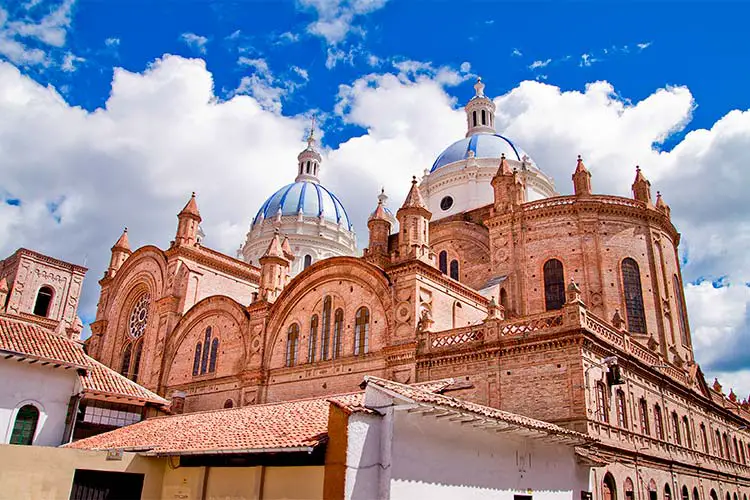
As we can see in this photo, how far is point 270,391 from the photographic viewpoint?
31703mm

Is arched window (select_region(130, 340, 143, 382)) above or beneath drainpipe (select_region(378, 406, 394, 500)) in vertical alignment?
above

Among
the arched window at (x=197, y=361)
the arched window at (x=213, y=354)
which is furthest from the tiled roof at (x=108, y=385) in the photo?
the arched window at (x=197, y=361)

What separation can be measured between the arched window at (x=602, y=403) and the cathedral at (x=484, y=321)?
0.23ft

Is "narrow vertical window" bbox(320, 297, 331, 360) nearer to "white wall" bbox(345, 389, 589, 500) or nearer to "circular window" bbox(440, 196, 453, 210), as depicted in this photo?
"white wall" bbox(345, 389, 589, 500)

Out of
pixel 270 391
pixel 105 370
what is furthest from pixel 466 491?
pixel 270 391

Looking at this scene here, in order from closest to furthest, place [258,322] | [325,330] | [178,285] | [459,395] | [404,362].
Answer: [459,395]
[404,362]
[325,330]
[258,322]
[178,285]

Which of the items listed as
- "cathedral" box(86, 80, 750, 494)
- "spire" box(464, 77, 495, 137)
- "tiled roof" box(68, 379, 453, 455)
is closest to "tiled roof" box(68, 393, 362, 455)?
"tiled roof" box(68, 379, 453, 455)

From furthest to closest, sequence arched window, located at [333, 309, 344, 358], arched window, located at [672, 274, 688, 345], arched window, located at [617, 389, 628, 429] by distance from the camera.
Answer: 1. arched window, located at [672, 274, 688, 345]
2. arched window, located at [333, 309, 344, 358]
3. arched window, located at [617, 389, 628, 429]

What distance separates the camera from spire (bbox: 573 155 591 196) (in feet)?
109

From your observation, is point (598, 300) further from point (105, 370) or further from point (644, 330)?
point (105, 370)

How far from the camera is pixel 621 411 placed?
2389cm

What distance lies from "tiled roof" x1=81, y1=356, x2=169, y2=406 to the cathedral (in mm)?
7912

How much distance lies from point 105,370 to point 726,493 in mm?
29360

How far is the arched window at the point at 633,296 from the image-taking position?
102 feet
